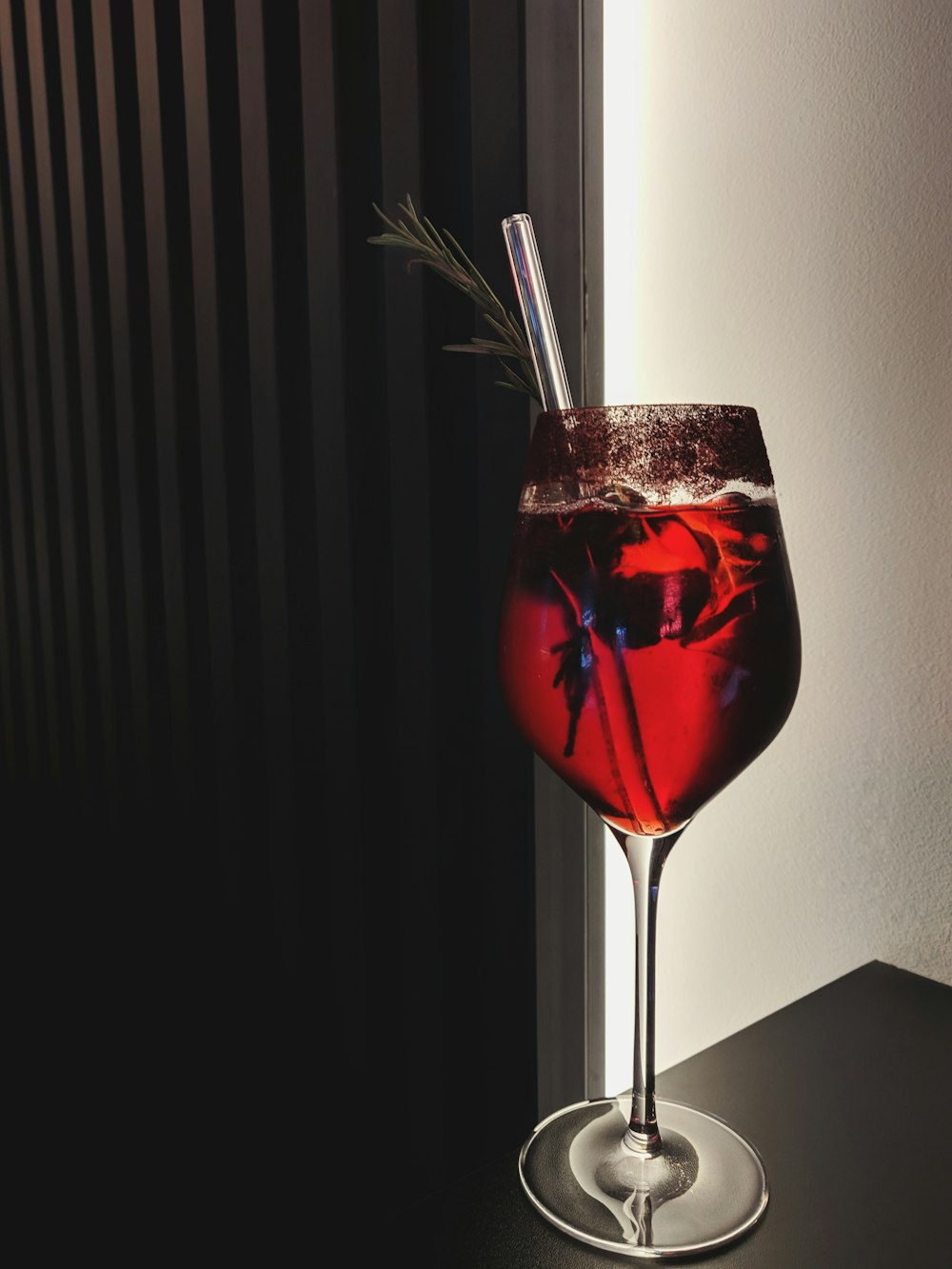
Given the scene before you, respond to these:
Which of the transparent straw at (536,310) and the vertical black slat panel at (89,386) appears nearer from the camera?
the transparent straw at (536,310)

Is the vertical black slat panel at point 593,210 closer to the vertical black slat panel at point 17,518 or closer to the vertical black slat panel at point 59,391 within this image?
the vertical black slat panel at point 59,391

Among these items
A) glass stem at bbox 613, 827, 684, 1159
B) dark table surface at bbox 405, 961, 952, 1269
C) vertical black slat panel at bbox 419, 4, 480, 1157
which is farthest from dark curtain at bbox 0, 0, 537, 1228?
glass stem at bbox 613, 827, 684, 1159

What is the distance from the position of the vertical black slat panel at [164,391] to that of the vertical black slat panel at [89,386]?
0.19m

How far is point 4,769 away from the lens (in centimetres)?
213

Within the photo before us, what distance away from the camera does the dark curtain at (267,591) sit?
3.29 feet

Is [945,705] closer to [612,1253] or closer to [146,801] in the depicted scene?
[612,1253]

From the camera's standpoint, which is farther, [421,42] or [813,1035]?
[421,42]

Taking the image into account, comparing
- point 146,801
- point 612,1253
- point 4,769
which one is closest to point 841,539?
point 612,1253

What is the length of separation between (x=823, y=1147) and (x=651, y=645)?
0.25 meters

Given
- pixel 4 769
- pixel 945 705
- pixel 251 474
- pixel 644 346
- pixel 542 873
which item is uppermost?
pixel 644 346

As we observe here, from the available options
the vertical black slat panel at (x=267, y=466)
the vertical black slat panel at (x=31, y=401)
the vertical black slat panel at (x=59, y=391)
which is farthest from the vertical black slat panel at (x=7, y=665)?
the vertical black slat panel at (x=267, y=466)

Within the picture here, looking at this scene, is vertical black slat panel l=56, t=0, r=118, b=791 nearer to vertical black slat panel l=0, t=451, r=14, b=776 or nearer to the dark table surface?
vertical black slat panel l=0, t=451, r=14, b=776

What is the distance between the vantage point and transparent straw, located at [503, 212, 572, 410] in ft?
1.63

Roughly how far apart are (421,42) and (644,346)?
0.38m
